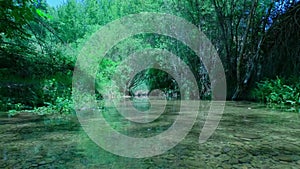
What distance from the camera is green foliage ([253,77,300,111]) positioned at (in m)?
6.94

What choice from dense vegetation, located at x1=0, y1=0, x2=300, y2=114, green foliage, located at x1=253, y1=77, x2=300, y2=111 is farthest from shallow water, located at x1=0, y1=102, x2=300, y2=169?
green foliage, located at x1=253, y1=77, x2=300, y2=111

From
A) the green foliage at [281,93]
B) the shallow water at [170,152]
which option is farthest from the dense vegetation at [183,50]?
the shallow water at [170,152]

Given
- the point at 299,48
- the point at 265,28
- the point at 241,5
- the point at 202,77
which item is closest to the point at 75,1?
the point at 202,77

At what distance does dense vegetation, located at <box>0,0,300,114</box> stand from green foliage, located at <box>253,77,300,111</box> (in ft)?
0.08

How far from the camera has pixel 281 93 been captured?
7523 millimetres

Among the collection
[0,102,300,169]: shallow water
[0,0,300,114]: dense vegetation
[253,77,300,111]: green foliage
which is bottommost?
[0,102,300,169]: shallow water

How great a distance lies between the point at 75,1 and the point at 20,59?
20166 millimetres

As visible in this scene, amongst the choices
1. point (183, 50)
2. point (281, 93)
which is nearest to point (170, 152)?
point (281, 93)

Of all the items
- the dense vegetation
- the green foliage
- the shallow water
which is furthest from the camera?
the green foliage

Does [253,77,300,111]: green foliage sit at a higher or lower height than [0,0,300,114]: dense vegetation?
lower

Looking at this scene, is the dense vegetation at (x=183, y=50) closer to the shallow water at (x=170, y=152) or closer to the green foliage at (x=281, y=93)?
the green foliage at (x=281, y=93)

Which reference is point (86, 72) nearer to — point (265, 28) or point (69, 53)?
point (69, 53)

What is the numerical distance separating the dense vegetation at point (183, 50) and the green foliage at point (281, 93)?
0.9 inches

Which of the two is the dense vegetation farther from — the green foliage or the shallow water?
the shallow water
